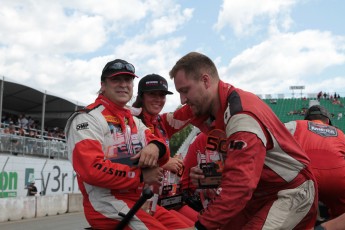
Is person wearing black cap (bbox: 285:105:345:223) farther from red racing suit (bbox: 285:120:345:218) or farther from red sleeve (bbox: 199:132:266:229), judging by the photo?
red sleeve (bbox: 199:132:266:229)

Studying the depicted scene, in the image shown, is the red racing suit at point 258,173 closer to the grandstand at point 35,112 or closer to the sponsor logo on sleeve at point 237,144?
the sponsor logo on sleeve at point 237,144

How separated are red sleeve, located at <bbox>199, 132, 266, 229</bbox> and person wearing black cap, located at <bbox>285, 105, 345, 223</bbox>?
4.20 ft

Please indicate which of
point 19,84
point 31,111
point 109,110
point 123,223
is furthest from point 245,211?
point 31,111

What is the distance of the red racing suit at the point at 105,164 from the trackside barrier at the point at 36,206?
43.8 ft

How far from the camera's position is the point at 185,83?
9.39ft

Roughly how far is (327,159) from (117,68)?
184cm

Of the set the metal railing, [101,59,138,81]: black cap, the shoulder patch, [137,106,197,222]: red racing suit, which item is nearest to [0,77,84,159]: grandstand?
the metal railing

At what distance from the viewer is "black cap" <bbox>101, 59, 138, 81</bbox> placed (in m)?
3.47

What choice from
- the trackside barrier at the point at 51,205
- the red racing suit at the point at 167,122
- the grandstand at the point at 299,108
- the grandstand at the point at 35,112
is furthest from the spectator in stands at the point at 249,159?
the grandstand at the point at 299,108

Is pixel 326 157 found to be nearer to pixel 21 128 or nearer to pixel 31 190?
pixel 31 190

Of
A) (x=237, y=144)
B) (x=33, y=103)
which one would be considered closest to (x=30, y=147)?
(x=33, y=103)

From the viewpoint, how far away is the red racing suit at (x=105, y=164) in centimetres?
306

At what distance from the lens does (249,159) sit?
257 centimetres

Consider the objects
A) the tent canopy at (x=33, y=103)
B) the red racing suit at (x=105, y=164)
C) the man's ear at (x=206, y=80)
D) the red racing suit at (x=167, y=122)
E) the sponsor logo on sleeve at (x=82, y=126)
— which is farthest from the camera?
the tent canopy at (x=33, y=103)
